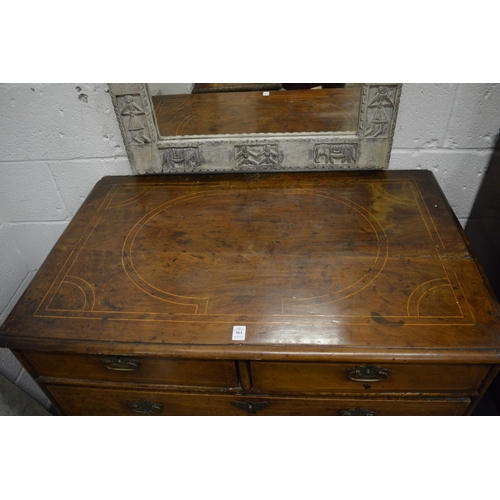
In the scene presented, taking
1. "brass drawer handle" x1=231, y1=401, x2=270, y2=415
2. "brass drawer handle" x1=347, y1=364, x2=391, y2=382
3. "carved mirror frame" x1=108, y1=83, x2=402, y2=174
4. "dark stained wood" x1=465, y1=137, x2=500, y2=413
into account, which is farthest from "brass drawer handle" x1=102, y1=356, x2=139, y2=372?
"dark stained wood" x1=465, y1=137, x2=500, y2=413

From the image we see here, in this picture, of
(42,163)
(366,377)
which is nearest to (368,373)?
(366,377)

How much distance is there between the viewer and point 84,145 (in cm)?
151

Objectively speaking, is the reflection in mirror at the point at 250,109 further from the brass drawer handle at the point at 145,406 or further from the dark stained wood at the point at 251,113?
the brass drawer handle at the point at 145,406

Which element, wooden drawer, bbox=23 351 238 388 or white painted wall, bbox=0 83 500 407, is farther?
white painted wall, bbox=0 83 500 407

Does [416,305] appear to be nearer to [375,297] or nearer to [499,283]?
[375,297]

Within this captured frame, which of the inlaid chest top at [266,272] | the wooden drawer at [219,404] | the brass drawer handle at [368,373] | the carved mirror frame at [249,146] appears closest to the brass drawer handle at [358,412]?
the wooden drawer at [219,404]

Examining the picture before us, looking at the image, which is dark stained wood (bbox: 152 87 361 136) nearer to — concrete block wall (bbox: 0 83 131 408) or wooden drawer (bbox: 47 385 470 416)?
concrete block wall (bbox: 0 83 131 408)

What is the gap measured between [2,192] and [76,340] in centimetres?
99

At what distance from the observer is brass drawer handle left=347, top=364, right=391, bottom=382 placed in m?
1.01

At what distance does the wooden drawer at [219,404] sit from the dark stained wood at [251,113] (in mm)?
856

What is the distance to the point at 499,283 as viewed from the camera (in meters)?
1.45

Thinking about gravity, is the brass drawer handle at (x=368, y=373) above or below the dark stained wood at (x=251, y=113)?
below

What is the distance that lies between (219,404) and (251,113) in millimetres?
940

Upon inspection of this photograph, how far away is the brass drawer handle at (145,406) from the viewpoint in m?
1.20
